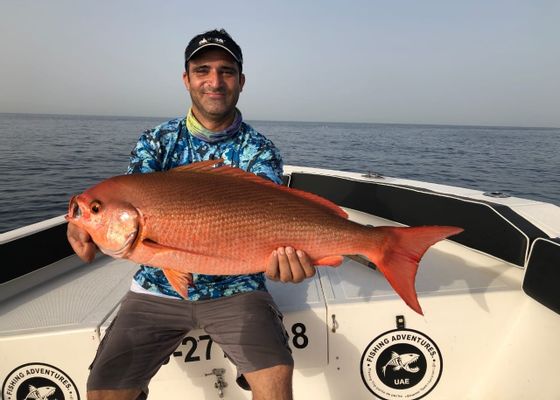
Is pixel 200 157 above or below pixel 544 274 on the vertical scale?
above

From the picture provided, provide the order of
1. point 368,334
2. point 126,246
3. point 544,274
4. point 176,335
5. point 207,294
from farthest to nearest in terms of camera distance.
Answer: point 368,334 → point 544,274 → point 207,294 → point 176,335 → point 126,246

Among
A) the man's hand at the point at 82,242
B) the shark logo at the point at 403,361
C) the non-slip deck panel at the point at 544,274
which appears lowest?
the shark logo at the point at 403,361

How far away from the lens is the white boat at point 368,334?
8.04 feet

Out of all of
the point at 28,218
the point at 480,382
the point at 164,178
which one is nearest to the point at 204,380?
the point at 164,178

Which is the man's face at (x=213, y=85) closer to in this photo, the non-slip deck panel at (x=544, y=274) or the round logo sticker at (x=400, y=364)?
the round logo sticker at (x=400, y=364)

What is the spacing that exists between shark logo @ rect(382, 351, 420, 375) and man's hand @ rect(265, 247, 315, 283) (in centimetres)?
131

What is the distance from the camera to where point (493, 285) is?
3.01 metres

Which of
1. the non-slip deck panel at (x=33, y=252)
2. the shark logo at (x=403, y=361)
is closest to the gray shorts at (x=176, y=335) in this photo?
the shark logo at (x=403, y=361)

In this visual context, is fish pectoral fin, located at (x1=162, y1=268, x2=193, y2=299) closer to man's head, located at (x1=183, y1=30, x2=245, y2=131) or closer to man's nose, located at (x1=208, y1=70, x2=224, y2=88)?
man's head, located at (x1=183, y1=30, x2=245, y2=131)

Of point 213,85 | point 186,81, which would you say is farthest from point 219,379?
point 186,81

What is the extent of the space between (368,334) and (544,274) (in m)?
1.42

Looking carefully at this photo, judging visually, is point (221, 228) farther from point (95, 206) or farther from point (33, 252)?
point (33, 252)

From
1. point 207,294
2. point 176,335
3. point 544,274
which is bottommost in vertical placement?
point 176,335

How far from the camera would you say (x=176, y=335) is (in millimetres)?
2357
